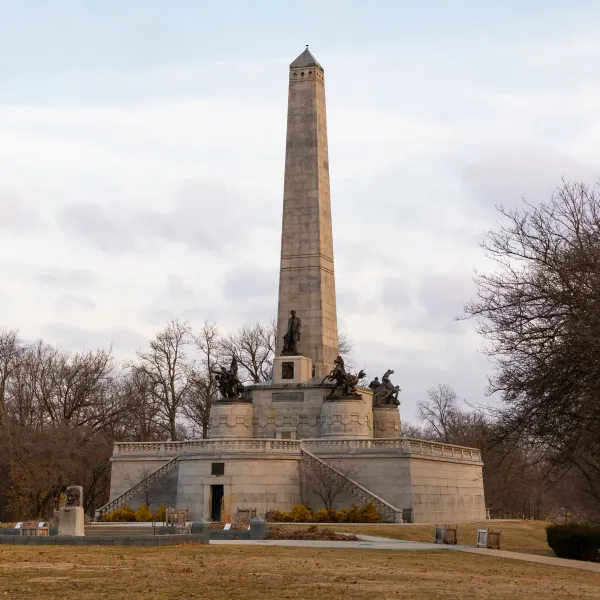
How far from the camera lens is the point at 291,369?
5162 cm

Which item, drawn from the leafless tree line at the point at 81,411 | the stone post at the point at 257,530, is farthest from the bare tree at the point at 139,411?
the stone post at the point at 257,530

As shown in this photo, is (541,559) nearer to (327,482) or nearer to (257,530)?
(257,530)

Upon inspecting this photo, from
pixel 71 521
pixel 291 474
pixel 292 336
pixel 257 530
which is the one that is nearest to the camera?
pixel 71 521

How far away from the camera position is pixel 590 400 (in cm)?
2433

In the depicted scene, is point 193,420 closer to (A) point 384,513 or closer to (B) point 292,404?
(B) point 292,404

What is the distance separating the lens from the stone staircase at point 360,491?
141 feet

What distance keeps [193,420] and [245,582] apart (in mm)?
55821

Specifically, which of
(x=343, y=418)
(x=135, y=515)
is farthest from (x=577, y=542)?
(x=135, y=515)

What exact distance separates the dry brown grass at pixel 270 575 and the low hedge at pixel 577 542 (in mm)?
3340

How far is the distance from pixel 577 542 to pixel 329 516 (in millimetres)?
16187

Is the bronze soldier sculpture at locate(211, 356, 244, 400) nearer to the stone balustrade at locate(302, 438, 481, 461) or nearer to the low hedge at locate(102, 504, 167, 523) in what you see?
the stone balustrade at locate(302, 438, 481, 461)

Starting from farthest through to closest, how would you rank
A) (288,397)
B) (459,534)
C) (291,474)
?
(288,397), (291,474), (459,534)

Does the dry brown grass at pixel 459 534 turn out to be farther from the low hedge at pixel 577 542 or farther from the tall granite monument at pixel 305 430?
the tall granite monument at pixel 305 430

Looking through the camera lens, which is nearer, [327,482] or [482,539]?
[482,539]
